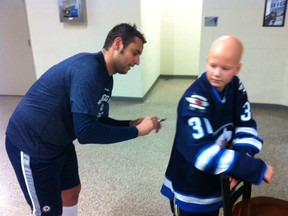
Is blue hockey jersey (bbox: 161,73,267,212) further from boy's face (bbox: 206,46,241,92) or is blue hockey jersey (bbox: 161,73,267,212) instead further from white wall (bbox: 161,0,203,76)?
white wall (bbox: 161,0,203,76)

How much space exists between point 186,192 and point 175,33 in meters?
4.45

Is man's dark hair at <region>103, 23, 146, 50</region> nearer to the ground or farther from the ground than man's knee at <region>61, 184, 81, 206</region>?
farther from the ground

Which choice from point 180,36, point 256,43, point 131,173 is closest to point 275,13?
point 256,43

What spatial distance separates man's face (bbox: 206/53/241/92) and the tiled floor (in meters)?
1.29

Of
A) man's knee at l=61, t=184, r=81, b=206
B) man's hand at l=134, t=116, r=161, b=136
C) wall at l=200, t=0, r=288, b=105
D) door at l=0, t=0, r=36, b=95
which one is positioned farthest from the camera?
door at l=0, t=0, r=36, b=95

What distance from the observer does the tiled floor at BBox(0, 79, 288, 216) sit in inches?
78.6

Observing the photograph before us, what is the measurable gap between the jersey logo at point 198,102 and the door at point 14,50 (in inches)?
158

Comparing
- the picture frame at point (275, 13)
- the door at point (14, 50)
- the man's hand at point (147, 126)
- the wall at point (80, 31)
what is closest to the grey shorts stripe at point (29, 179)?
the man's hand at point (147, 126)

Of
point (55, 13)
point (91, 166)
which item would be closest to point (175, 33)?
point (55, 13)

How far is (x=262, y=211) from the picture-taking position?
1.02 metres

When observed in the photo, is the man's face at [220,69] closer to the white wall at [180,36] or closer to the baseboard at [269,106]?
the baseboard at [269,106]

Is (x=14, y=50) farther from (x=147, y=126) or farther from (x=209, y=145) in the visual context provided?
(x=209, y=145)

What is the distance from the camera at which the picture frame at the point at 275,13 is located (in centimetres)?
343

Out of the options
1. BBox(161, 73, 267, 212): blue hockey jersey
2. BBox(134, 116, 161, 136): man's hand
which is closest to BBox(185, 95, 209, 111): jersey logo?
BBox(161, 73, 267, 212): blue hockey jersey
